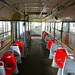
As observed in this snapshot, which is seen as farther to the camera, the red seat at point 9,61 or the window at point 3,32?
the window at point 3,32

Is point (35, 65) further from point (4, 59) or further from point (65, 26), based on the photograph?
point (65, 26)

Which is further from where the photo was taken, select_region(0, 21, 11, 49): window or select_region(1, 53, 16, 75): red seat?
select_region(0, 21, 11, 49): window

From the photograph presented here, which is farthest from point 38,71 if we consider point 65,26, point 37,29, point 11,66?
point 37,29

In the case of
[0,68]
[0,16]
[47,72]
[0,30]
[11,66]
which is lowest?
[47,72]

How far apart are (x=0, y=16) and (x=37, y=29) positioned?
471 inches

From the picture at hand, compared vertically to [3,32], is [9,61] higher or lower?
lower

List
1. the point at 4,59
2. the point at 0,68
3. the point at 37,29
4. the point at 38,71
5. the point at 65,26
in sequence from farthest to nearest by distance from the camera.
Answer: the point at 37,29 < the point at 65,26 < the point at 38,71 < the point at 4,59 < the point at 0,68

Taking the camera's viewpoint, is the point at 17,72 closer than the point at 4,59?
No

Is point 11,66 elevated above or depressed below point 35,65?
above

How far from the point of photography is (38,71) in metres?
4.13

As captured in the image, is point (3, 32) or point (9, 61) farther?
point (3, 32)

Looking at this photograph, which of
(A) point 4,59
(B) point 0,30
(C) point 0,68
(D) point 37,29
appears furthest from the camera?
(D) point 37,29

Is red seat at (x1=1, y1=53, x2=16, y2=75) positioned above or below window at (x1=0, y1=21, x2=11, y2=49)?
below

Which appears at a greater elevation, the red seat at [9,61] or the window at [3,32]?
the window at [3,32]
